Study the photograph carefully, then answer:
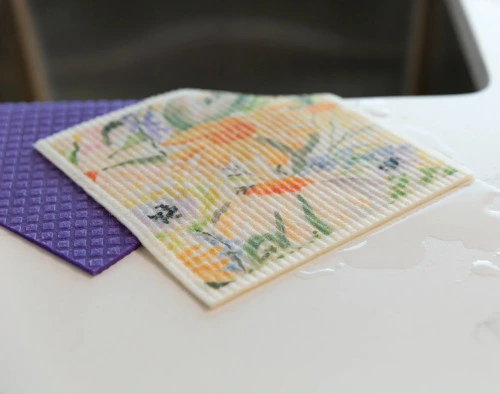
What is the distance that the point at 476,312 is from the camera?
0.52m

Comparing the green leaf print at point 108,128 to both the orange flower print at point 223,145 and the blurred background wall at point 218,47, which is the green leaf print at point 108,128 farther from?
the blurred background wall at point 218,47

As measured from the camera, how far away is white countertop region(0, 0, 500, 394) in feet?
1.57

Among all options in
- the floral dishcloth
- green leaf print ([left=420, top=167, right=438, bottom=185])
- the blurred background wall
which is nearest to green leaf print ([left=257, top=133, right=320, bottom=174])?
the floral dishcloth

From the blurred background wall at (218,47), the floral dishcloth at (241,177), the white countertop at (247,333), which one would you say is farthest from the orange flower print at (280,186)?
the blurred background wall at (218,47)

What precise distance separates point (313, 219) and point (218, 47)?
2.46 feet

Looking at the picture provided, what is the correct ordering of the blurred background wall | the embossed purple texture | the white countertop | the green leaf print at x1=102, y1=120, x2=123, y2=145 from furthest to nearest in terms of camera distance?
the blurred background wall, the green leaf print at x1=102, y1=120, x2=123, y2=145, the embossed purple texture, the white countertop

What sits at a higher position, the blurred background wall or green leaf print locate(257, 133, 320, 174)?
green leaf print locate(257, 133, 320, 174)

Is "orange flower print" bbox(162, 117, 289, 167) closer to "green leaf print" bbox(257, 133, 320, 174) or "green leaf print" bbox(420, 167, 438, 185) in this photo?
"green leaf print" bbox(257, 133, 320, 174)

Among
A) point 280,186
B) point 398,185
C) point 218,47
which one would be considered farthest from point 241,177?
point 218,47

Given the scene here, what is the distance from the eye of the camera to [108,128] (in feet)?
2.38

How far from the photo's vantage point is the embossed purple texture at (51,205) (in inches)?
22.9

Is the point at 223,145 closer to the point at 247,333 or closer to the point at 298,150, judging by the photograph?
the point at 298,150

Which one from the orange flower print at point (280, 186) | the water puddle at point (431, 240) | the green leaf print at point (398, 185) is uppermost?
the orange flower print at point (280, 186)

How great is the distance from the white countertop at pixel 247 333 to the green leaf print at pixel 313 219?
49 millimetres
